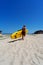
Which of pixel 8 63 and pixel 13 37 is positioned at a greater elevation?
pixel 13 37

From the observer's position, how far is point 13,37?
1312 cm

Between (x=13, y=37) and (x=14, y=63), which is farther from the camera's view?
(x=13, y=37)

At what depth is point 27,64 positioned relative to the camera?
3.79 metres

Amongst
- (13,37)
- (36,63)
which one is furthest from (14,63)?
(13,37)

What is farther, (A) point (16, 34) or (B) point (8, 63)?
(A) point (16, 34)

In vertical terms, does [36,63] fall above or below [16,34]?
below

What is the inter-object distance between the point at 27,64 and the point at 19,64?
26 centimetres

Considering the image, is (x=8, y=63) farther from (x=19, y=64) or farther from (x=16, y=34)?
(x=16, y=34)

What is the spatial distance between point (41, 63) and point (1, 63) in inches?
53.1

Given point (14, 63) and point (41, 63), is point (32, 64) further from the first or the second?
point (14, 63)

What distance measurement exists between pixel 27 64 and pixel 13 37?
30.9ft

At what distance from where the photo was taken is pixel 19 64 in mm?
3818

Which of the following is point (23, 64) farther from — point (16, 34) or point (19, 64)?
point (16, 34)

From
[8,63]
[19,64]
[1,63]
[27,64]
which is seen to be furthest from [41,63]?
[1,63]
